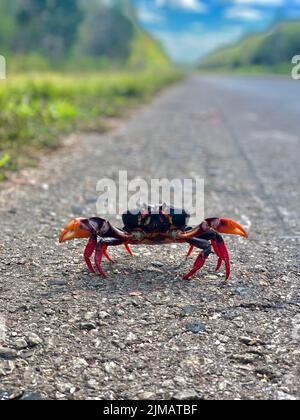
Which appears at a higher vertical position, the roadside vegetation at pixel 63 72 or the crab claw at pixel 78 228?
the roadside vegetation at pixel 63 72

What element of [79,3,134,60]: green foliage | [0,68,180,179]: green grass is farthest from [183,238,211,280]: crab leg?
[79,3,134,60]: green foliage

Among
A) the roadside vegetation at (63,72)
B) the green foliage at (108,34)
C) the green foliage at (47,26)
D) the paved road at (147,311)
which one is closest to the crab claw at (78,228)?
the paved road at (147,311)

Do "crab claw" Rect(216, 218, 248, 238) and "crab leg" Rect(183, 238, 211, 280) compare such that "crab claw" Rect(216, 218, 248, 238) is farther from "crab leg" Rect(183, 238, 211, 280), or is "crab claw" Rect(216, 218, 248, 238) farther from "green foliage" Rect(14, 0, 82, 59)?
"green foliage" Rect(14, 0, 82, 59)

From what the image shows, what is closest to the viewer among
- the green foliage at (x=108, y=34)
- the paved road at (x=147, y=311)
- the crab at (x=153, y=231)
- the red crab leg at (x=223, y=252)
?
the paved road at (x=147, y=311)

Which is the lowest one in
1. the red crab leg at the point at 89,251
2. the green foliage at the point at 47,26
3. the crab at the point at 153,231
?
the red crab leg at the point at 89,251

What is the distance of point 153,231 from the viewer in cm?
329

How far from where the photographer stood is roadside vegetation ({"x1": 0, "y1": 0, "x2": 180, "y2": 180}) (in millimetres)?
8258

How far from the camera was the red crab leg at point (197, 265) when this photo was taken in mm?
3367

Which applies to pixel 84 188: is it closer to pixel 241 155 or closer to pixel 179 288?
pixel 179 288

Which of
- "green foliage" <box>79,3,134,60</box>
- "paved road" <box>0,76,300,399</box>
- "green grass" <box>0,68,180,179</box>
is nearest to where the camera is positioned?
"paved road" <box>0,76,300,399</box>

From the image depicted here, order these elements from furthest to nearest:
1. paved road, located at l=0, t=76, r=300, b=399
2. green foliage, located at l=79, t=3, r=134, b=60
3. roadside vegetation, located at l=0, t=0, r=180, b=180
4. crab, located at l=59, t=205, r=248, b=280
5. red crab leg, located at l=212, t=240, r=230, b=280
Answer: green foliage, located at l=79, t=3, r=134, b=60 → roadside vegetation, located at l=0, t=0, r=180, b=180 → red crab leg, located at l=212, t=240, r=230, b=280 → crab, located at l=59, t=205, r=248, b=280 → paved road, located at l=0, t=76, r=300, b=399

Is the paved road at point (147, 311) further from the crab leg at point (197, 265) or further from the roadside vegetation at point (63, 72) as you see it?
the roadside vegetation at point (63, 72)
